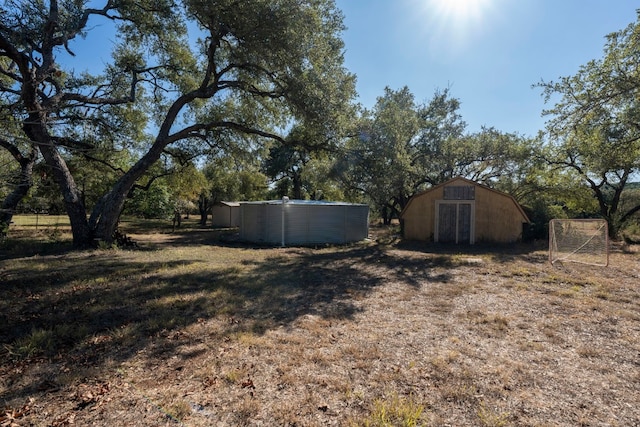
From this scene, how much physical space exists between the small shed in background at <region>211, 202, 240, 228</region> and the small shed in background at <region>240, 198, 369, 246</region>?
1169 centimetres

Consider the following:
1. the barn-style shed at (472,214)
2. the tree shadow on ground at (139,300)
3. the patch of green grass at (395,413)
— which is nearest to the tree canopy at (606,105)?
the barn-style shed at (472,214)

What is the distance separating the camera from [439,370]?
3342 mm

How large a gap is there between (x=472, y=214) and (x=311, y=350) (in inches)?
540

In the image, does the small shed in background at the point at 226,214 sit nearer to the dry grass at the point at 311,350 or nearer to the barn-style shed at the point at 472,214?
the barn-style shed at the point at 472,214

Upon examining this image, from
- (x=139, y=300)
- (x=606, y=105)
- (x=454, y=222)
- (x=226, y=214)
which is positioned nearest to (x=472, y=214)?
(x=454, y=222)

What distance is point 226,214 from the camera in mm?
28625

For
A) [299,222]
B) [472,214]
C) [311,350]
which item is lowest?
[311,350]

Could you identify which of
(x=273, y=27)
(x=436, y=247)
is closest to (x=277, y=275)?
(x=273, y=27)

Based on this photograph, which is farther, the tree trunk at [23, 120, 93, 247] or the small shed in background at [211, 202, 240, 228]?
the small shed in background at [211, 202, 240, 228]

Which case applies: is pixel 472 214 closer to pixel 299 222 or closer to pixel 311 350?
pixel 299 222

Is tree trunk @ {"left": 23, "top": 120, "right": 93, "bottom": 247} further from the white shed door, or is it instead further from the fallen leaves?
A: the white shed door

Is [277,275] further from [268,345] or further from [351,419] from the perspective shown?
[351,419]

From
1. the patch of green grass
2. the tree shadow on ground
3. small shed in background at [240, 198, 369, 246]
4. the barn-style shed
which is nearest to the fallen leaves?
the tree shadow on ground

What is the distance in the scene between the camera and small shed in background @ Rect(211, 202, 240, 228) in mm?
28344
